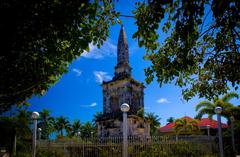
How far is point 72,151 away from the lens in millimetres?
15375

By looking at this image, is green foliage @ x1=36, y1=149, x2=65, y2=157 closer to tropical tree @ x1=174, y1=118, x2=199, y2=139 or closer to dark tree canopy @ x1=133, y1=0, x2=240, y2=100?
dark tree canopy @ x1=133, y1=0, x2=240, y2=100

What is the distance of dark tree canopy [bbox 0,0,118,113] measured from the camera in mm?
3947

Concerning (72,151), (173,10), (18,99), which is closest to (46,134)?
(72,151)

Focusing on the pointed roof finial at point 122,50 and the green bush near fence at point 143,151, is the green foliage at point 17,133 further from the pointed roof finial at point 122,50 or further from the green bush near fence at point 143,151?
the pointed roof finial at point 122,50

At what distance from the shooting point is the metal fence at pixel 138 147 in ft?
46.6

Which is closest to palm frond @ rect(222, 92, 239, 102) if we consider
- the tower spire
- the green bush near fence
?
the tower spire

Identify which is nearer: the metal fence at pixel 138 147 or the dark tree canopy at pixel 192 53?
the dark tree canopy at pixel 192 53

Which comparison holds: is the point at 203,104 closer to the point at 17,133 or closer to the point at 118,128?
the point at 118,128

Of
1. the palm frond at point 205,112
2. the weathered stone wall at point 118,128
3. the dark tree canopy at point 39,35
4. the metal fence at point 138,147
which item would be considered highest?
the dark tree canopy at point 39,35

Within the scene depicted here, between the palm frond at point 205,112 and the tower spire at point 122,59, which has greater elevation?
the tower spire at point 122,59

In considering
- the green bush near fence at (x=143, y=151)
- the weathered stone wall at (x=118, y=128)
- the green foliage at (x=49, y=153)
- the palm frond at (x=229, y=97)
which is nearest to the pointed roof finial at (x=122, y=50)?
the weathered stone wall at (x=118, y=128)

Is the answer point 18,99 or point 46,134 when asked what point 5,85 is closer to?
point 18,99

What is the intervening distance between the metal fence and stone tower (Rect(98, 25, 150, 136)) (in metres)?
5.60

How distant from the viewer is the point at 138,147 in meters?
14.3
